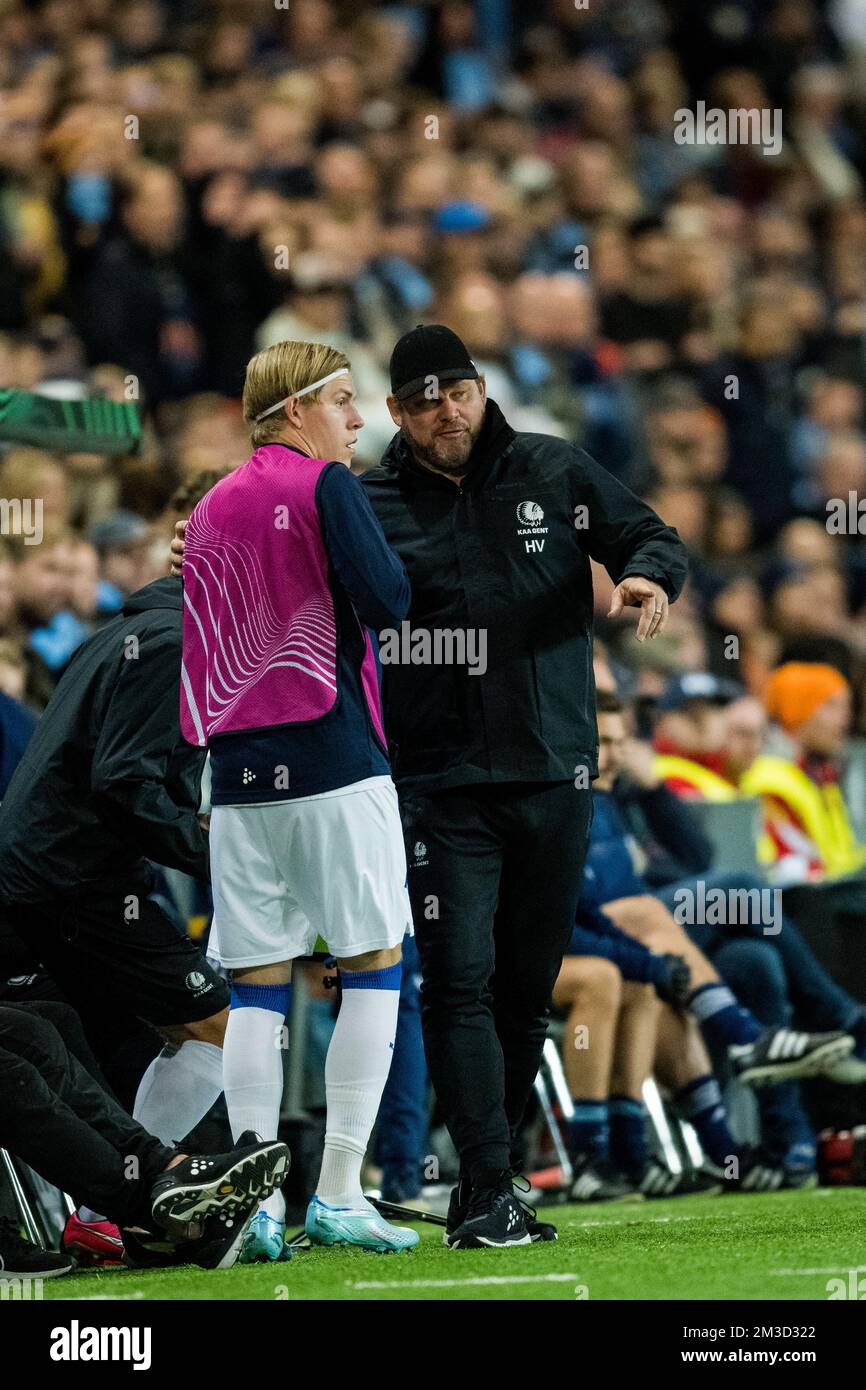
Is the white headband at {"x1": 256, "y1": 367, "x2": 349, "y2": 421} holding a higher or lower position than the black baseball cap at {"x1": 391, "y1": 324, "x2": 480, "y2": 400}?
lower

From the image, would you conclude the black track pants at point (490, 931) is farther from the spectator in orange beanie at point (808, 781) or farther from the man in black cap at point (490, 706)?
the spectator in orange beanie at point (808, 781)

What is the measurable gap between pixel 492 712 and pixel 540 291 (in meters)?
7.70

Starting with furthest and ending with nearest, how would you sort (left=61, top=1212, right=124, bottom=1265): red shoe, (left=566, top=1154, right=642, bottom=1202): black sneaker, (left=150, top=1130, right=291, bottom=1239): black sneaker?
(left=566, top=1154, right=642, bottom=1202): black sneaker
(left=61, top=1212, right=124, bottom=1265): red shoe
(left=150, top=1130, right=291, bottom=1239): black sneaker

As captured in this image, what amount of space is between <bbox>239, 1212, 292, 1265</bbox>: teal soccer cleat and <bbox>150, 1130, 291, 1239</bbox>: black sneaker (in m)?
0.25

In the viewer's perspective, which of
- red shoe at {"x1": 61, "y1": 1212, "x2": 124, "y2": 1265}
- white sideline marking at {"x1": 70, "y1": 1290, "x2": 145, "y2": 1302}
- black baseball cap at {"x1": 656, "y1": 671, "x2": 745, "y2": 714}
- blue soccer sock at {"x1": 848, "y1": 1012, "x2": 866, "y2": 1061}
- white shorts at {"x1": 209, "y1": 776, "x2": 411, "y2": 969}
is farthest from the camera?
black baseball cap at {"x1": 656, "y1": 671, "x2": 745, "y2": 714}

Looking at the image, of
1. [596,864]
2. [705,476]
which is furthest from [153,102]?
[596,864]

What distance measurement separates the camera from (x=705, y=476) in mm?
12742

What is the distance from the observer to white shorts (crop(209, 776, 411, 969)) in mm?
5172

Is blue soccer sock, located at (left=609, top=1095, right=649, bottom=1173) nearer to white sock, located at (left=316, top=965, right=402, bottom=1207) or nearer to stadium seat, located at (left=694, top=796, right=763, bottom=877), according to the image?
stadium seat, located at (left=694, top=796, right=763, bottom=877)

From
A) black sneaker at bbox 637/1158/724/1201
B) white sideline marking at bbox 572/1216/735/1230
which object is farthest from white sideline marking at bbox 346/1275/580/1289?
black sneaker at bbox 637/1158/724/1201

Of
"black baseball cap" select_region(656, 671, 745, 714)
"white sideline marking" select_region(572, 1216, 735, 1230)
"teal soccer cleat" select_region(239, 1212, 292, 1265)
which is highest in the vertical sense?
"black baseball cap" select_region(656, 671, 745, 714)

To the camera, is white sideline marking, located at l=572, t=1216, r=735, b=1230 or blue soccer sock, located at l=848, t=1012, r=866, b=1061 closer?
white sideline marking, located at l=572, t=1216, r=735, b=1230

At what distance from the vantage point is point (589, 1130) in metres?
7.53
